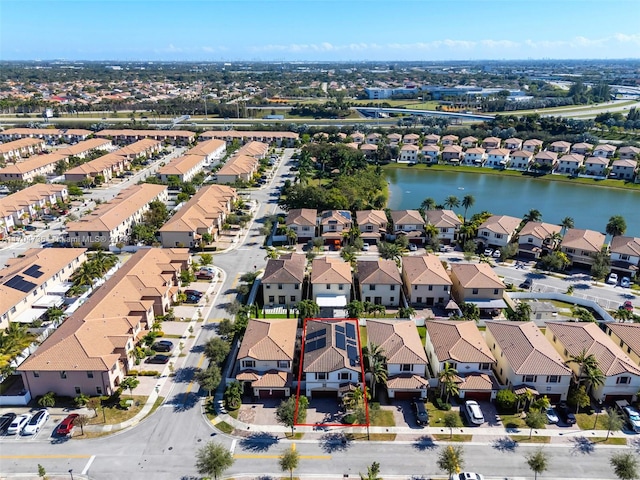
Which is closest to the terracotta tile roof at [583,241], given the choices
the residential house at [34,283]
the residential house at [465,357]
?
the residential house at [465,357]

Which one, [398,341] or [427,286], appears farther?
[427,286]

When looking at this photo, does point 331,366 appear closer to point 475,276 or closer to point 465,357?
point 465,357

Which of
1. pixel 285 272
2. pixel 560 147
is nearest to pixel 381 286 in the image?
pixel 285 272

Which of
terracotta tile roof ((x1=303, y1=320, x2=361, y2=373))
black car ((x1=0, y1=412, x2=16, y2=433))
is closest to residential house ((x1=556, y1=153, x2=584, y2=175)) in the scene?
terracotta tile roof ((x1=303, y1=320, x2=361, y2=373))

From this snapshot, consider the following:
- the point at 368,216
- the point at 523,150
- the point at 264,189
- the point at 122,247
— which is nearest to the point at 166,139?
the point at 264,189

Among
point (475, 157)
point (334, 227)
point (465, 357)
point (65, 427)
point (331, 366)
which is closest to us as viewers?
point (65, 427)

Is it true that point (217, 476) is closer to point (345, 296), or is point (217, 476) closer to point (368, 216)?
point (345, 296)

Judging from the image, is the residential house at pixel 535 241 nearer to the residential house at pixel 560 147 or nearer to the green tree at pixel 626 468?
the green tree at pixel 626 468
